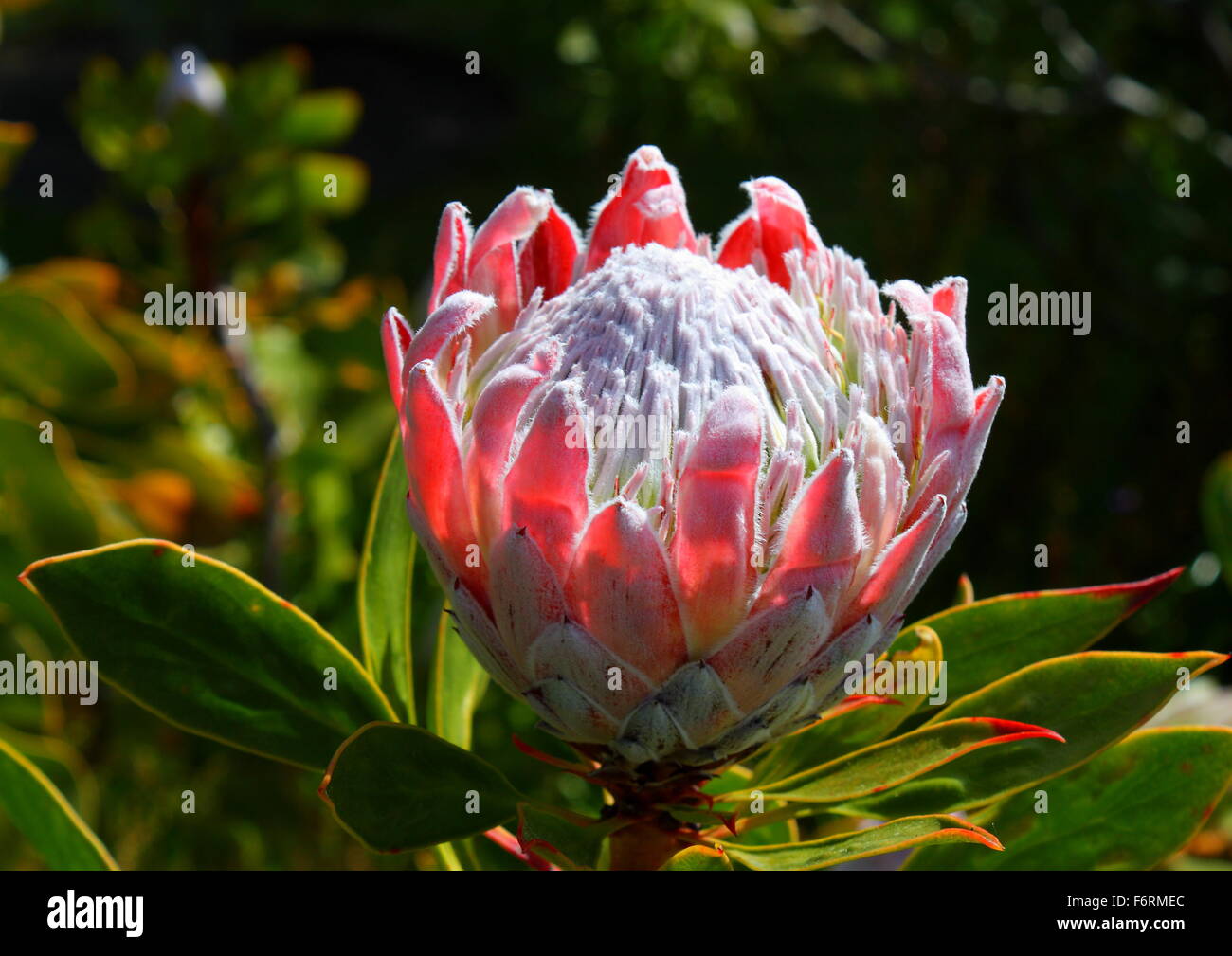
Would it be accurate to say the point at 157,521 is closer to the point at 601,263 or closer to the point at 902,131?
the point at 601,263

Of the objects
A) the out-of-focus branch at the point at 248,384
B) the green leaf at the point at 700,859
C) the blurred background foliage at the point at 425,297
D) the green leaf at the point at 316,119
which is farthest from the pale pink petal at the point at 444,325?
the green leaf at the point at 316,119

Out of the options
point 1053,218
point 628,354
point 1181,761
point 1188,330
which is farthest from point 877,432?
point 1053,218

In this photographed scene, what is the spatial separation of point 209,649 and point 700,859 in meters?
0.39

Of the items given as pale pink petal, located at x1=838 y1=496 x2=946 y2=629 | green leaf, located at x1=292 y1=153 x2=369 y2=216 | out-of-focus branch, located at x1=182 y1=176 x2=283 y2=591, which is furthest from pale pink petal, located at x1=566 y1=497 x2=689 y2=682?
green leaf, located at x1=292 y1=153 x2=369 y2=216

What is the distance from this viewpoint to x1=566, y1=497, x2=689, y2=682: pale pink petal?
72 centimetres

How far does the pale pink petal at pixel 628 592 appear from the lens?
2.36 feet

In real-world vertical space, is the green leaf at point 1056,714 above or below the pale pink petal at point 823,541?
below

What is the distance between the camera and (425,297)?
209cm

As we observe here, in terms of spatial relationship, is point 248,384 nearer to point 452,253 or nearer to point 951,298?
point 452,253

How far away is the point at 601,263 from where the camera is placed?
0.95m

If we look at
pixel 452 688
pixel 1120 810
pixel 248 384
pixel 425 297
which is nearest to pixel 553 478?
pixel 452 688

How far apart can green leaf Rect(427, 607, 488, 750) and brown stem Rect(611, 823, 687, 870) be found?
19 centimetres

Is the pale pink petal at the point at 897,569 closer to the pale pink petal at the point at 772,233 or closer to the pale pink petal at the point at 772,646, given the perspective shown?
the pale pink petal at the point at 772,646

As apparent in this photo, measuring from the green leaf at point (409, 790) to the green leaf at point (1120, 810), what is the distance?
0.41m
